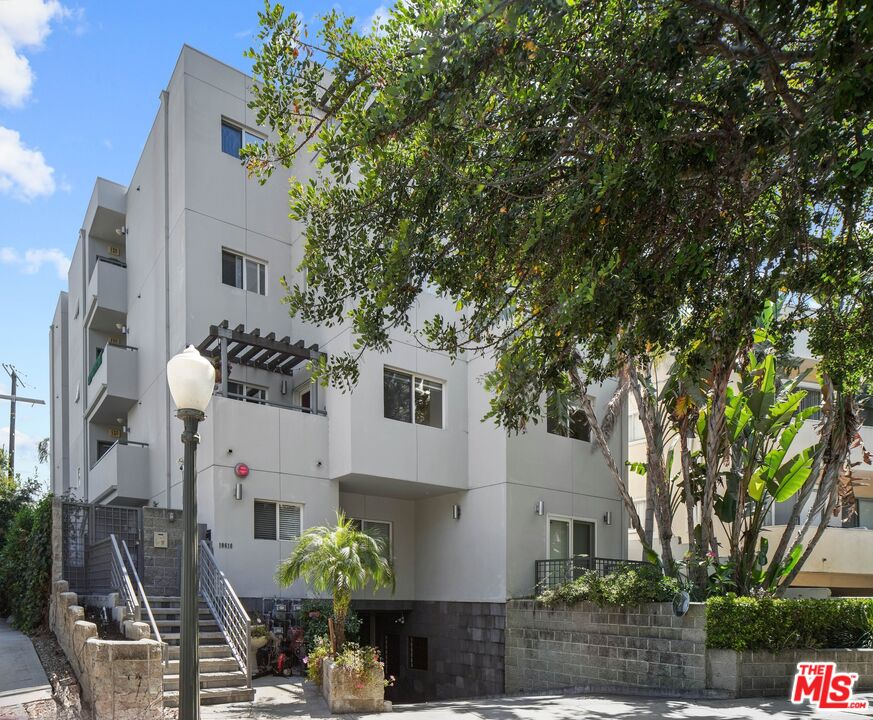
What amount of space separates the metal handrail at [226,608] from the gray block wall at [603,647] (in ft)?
19.4

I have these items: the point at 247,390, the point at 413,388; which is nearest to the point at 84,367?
the point at 247,390

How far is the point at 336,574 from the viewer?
12.6m

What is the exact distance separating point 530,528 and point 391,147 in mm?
11452

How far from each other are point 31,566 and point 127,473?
148 inches

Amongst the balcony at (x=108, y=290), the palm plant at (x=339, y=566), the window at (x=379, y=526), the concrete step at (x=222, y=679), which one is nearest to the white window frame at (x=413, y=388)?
the window at (x=379, y=526)

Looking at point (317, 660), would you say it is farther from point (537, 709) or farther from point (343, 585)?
point (537, 709)

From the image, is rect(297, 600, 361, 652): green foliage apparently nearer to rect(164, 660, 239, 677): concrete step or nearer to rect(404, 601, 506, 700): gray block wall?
rect(164, 660, 239, 677): concrete step

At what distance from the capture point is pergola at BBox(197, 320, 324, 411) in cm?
1697

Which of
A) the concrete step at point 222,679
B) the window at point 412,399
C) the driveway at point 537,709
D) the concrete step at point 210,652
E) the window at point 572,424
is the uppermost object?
the window at point 412,399

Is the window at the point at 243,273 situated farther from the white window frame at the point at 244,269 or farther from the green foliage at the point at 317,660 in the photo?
the green foliage at the point at 317,660

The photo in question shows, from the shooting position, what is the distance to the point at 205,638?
13.4 meters

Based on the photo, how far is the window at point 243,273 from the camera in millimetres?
19562

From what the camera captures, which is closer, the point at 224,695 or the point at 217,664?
the point at 224,695

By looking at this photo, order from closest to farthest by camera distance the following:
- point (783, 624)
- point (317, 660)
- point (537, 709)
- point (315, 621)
→ 1. point (537, 709)
2. point (317, 660)
3. point (783, 624)
4. point (315, 621)
